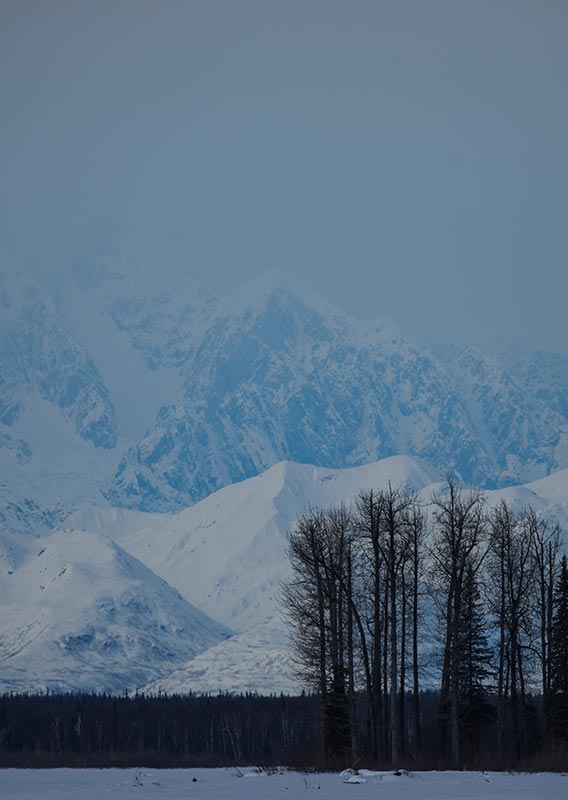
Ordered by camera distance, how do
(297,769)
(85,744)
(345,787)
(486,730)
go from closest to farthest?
(345,787), (297,769), (486,730), (85,744)

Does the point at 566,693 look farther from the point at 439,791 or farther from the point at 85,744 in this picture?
the point at 85,744

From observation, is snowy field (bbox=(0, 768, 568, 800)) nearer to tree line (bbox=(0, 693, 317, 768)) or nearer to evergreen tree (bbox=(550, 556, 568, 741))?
evergreen tree (bbox=(550, 556, 568, 741))

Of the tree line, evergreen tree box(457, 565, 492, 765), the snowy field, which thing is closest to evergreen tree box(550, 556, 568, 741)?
evergreen tree box(457, 565, 492, 765)

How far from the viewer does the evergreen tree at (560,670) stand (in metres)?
50.6

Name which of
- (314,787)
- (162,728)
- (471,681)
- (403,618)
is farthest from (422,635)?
(162,728)

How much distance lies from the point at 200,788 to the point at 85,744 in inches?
4774

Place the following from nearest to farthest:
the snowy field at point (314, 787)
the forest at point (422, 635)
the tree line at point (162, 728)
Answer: the snowy field at point (314, 787)
the forest at point (422, 635)
the tree line at point (162, 728)

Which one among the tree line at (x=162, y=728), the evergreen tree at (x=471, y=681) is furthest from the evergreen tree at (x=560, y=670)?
the tree line at (x=162, y=728)

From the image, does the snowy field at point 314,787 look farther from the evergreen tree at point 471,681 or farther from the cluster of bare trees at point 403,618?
the evergreen tree at point 471,681

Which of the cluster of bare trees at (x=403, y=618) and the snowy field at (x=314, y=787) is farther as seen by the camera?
the cluster of bare trees at (x=403, y=618)

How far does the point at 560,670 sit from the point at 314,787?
21517 millimetres

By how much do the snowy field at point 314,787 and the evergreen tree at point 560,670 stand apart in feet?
49.5

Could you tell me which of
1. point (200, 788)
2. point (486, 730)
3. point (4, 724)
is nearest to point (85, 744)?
point (4, 724)

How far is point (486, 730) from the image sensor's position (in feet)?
207
